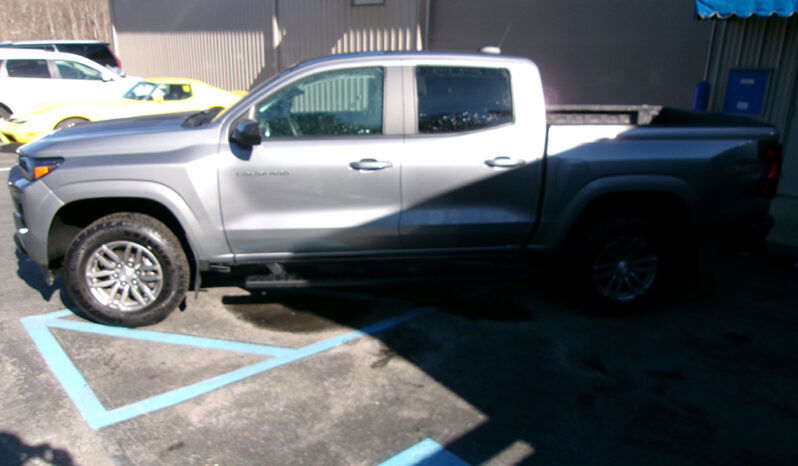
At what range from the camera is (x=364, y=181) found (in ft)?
14.4

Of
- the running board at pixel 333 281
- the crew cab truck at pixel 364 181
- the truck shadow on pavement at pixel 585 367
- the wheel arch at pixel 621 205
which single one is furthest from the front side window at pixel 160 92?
the wheel arch at pixel 621 205

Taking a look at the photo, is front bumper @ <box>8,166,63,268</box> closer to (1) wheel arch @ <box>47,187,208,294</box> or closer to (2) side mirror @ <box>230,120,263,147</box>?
(1) wheel arch @ <box>47,187,208,294</box>

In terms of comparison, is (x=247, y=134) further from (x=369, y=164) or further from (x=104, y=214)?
(x=104, y=214)

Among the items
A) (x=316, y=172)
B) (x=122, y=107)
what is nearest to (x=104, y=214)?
(x=316, y=172)

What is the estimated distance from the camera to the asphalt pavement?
127 inches

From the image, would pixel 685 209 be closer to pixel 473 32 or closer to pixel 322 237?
pixel 322 237

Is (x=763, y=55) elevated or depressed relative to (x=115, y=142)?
elevated

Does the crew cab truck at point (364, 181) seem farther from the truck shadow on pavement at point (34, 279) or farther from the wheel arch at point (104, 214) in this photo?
the truck shadow on pavement at point (34, 279)

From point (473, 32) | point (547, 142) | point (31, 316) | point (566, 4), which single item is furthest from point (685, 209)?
point (473, 32)

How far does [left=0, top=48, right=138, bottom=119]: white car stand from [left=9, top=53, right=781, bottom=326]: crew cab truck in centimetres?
950

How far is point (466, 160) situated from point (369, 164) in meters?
0.71

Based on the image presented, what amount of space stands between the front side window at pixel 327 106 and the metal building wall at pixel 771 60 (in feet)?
21.0

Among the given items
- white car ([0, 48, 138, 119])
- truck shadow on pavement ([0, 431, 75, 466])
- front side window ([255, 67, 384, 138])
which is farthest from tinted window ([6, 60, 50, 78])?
truck shadow on pavement ([0, 431, 75, 466])

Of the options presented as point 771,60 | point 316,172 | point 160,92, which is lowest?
point 316,172
